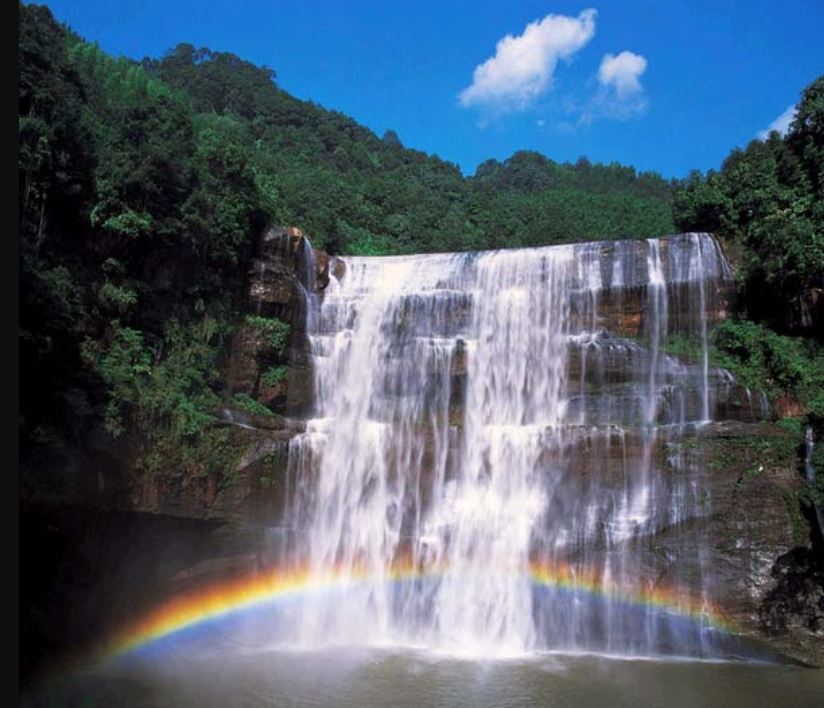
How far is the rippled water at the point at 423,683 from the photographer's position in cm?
1117

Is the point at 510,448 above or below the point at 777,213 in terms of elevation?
below

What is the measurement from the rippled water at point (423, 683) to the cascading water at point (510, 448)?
143 cm

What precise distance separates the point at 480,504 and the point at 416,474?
1.69 metres

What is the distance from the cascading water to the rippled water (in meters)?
1.43

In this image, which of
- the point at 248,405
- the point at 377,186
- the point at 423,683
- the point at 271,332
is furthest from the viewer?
the point at 377,186

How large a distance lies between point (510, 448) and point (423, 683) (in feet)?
20.2

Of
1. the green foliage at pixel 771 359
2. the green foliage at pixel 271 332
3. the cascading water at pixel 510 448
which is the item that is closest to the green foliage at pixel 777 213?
the green foliage at pixel 771 359

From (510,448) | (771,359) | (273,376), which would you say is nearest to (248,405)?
(273,376)

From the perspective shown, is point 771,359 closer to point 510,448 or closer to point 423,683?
point 510,448

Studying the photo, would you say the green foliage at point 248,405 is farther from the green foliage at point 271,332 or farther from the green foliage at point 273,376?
the green foliage at point 271,332

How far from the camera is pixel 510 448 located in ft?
54.9

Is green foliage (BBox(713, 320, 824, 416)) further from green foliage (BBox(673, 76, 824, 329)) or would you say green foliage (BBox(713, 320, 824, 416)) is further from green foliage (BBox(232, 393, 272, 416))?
green foliage (BBox(232, 393, 272, 416))

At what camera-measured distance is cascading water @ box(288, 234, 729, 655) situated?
49.7ft

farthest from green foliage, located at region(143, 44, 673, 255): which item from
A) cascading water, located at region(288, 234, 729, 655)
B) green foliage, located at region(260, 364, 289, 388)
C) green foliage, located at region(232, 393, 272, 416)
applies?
cascading water, located at region(288, 234, 729, 655)
